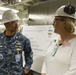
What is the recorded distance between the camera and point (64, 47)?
1682 millimetres

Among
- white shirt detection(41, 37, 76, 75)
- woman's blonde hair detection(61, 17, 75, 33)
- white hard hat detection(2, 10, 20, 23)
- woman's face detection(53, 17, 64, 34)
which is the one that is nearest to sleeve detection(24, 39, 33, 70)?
white hard hat detection(2, 10, 20, 23)

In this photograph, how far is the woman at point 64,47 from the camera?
5.18 feet

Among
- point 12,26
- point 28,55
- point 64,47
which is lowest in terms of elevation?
point 28,55

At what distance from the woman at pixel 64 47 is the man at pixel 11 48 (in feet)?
2.18

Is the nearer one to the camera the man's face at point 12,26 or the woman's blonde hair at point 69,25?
the woman's blonde hair at point 69,25

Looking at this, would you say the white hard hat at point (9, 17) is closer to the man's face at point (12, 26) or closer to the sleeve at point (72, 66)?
the man's face at point (12, 26)

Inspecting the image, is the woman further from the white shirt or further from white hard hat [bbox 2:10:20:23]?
white hard hat [bbox 2:10:20:23]

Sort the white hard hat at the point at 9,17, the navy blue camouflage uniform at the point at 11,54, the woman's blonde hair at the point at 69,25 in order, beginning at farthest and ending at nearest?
the white hard hat at the point at 9,17, the navy blue camouflage uniform at the point at 11,54, the woman's blonde hair at the point at 69,25

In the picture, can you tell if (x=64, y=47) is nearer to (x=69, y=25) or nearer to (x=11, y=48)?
(x=69, y=25)

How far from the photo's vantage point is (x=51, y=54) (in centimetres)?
183

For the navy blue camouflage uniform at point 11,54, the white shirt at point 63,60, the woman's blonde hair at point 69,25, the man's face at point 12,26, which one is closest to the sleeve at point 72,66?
the white shirt at point 63,60

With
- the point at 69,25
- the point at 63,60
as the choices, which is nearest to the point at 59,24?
the point at 69,25

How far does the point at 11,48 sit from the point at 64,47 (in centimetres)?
96

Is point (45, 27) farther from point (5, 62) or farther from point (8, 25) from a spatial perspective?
point (5, 62)
